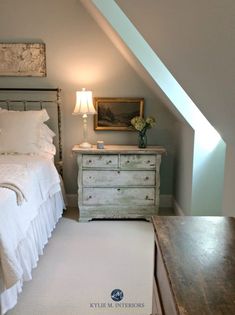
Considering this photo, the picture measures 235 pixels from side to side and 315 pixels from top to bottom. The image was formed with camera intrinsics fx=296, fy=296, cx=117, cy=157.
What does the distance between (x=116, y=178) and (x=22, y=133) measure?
3.67ft

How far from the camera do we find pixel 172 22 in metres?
1.23

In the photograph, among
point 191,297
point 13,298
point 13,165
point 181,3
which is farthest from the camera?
point 13,165

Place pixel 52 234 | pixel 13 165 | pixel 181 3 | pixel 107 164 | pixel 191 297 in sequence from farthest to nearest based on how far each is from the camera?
pixel 107 164 → pixel 52 234 → pixel 13 165 → pixel 181 3 → pixel 191 297

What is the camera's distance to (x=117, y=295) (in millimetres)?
2061

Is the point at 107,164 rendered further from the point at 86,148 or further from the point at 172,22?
the point at 172,22

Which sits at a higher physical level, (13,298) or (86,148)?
(86,148)

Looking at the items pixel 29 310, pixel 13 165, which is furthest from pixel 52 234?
pixel 29 310

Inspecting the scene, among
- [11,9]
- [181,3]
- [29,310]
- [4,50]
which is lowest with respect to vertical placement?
[29,310]

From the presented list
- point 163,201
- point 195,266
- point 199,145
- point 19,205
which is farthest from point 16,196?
point 163,201

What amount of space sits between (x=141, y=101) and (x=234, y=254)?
2760 millimetres

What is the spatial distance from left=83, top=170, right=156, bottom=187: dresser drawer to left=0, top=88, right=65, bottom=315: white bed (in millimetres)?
362

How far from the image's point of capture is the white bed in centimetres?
177

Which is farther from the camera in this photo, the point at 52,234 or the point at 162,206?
the point at 162,206

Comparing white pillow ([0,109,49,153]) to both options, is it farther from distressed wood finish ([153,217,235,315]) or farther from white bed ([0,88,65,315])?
distressed wood finish ([153,217,235,315])
